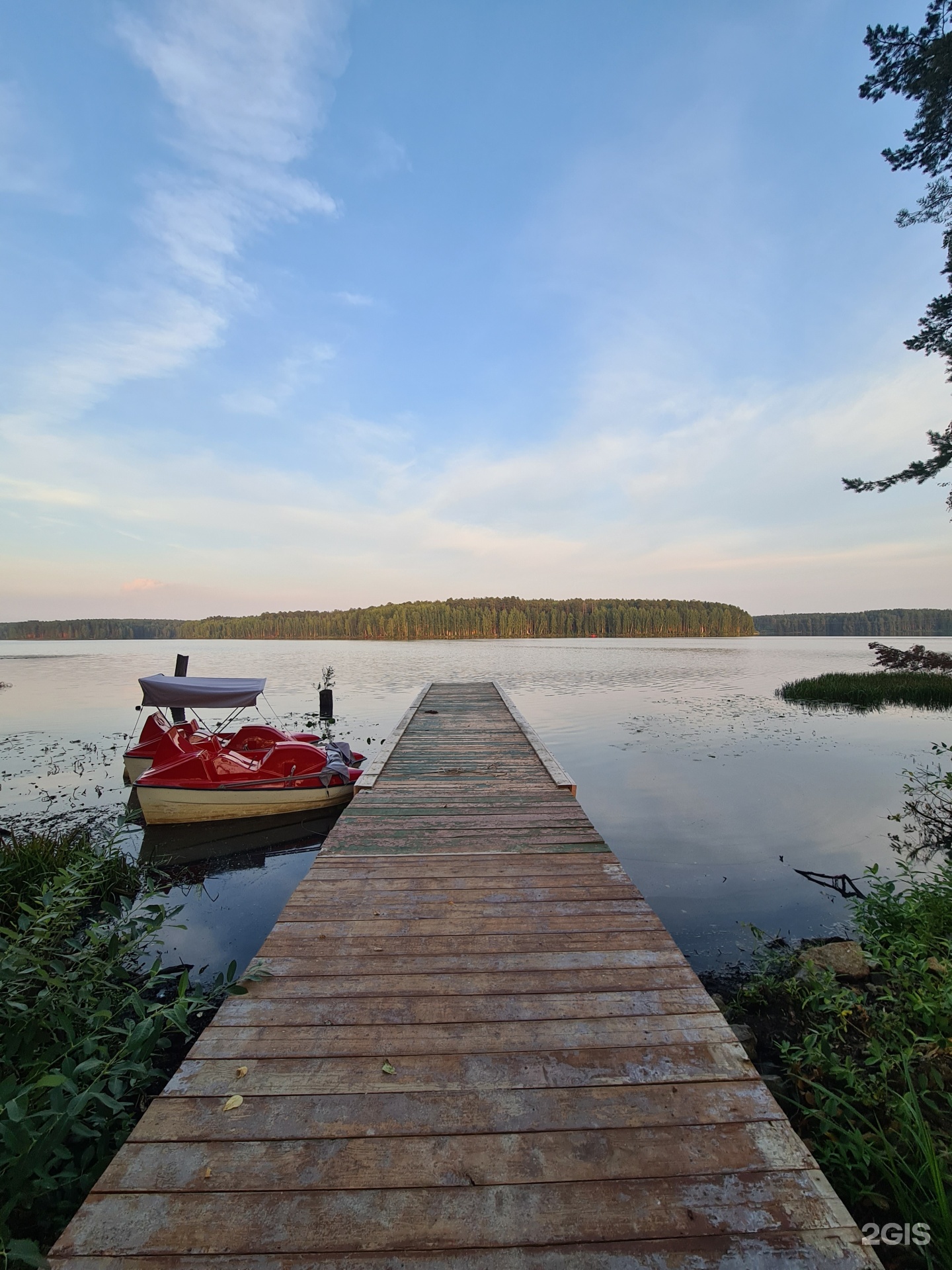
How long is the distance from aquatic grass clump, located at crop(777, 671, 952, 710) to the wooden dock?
22.5 metres

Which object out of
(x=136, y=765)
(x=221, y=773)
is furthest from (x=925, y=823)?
(x=136, y=765)

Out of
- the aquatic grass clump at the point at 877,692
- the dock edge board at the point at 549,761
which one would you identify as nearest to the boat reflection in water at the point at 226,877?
the dock edge board at the point at 549,761

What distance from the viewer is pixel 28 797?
10.0 meters

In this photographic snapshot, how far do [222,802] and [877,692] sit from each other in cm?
2408

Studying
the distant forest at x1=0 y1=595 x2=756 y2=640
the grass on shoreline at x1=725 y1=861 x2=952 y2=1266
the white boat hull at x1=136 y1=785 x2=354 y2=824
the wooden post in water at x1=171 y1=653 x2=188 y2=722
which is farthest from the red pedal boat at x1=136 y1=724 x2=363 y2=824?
the distant forest at x1=0 y1=595 x2=756 y2=640

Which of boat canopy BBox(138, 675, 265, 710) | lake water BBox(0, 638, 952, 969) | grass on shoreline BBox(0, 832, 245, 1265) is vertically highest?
boat canopy BBox(138, 675, 265, 710)

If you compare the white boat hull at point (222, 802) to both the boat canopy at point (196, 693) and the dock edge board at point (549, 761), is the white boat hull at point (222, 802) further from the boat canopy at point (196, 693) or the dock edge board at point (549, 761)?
the dock edge board at point (549, 761)

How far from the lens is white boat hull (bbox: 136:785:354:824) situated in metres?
8.42

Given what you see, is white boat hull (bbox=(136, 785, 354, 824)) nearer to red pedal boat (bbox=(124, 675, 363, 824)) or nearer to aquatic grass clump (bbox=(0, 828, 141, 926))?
red pedal boat (bbox=(124, 675, 363, 824))

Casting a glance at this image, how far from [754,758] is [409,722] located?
809 cm

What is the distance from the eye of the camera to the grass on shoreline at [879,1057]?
2.42 m

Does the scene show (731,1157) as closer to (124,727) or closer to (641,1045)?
(641,1045)

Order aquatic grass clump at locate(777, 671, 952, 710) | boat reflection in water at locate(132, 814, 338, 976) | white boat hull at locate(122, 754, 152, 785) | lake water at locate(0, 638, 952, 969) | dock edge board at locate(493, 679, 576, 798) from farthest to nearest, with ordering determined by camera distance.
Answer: aquatic grass clump at locate(777, 671, 952, 710) < white boat hull at locate(122, 754, 152, 785) < dock edge board at locate(493, 679, 576, 798) < lake water at locate(0, 638, 952, 969) < boat reflection in water at locate(132, 814, 338, 976)

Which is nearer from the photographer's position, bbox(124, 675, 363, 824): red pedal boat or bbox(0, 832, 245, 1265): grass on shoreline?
bbox(0, 832, 245, 1265): grass on shoreline
